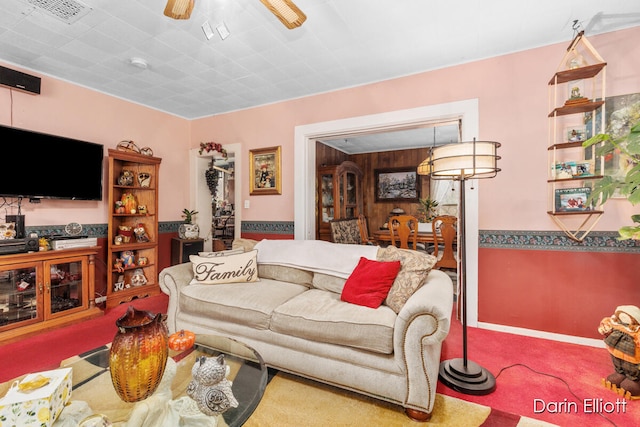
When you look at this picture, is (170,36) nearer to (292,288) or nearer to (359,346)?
(292,288)

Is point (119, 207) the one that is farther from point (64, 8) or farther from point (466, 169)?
point (466, 169)

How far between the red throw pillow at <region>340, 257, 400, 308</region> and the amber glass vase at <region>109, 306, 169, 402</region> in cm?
123

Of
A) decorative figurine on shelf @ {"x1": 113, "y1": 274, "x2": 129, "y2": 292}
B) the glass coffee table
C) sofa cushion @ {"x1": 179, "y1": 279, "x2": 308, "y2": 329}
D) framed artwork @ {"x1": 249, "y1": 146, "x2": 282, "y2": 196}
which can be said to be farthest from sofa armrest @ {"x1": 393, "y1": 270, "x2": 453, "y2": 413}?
decorative figurine on shelf @ {"x1": 113, "y1": 274, "x2": 129, "y2": 292}

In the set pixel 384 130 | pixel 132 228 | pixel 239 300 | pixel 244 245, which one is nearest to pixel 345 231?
pixel 384 130

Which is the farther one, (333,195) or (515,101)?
(333,195)

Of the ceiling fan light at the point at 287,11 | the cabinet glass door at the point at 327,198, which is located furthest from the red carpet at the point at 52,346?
the cabinet glass door at the point at 327,198

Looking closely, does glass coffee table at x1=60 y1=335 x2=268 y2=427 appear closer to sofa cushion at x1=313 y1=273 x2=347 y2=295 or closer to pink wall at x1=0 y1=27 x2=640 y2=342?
sofa cushion at x1=313 y1=273 x2=347 y2=295

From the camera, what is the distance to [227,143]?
13.6ft

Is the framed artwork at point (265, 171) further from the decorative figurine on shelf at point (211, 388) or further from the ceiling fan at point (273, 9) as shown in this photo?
the decorative figurine on shelf at point (211, 388)

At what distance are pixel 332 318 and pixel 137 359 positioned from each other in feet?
3.37

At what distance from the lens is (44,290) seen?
268 cm

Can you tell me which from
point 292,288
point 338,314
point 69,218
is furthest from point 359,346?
point 69,218

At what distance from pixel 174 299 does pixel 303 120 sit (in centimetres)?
241

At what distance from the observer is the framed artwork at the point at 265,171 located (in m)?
3.76
